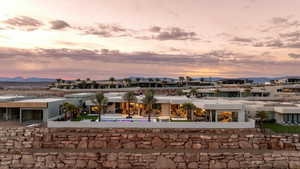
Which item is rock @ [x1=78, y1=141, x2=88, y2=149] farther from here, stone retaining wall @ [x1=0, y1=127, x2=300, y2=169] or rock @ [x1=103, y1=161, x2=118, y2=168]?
rock @ [x1=103, y1=161, x2=118, y2=168]

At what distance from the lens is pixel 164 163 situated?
15602 millimetres

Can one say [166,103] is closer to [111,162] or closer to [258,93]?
[111,162]

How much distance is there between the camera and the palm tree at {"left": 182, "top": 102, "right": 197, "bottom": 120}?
23.3m

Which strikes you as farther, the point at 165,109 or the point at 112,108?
the point at 112,108

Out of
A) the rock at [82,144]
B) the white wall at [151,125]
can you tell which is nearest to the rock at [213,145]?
the white wall at [151,125]

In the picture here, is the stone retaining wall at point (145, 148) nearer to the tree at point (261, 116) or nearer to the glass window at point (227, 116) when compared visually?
the glass window at point (227, 116)

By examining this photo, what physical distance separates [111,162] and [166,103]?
497 inches

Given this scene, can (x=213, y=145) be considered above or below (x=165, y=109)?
below

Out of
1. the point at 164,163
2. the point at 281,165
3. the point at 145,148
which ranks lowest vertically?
the point at 281,165

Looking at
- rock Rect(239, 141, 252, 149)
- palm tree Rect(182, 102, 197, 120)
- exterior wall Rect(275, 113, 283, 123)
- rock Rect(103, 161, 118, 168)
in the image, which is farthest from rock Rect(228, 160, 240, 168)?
exterior wall Rect(275, 113, 283, 123)

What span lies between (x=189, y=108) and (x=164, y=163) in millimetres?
8755

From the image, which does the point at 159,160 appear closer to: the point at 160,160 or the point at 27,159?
the point at 160,160

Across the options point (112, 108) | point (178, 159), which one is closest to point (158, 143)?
point (178, 159)

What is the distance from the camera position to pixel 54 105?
2341 centimetres
